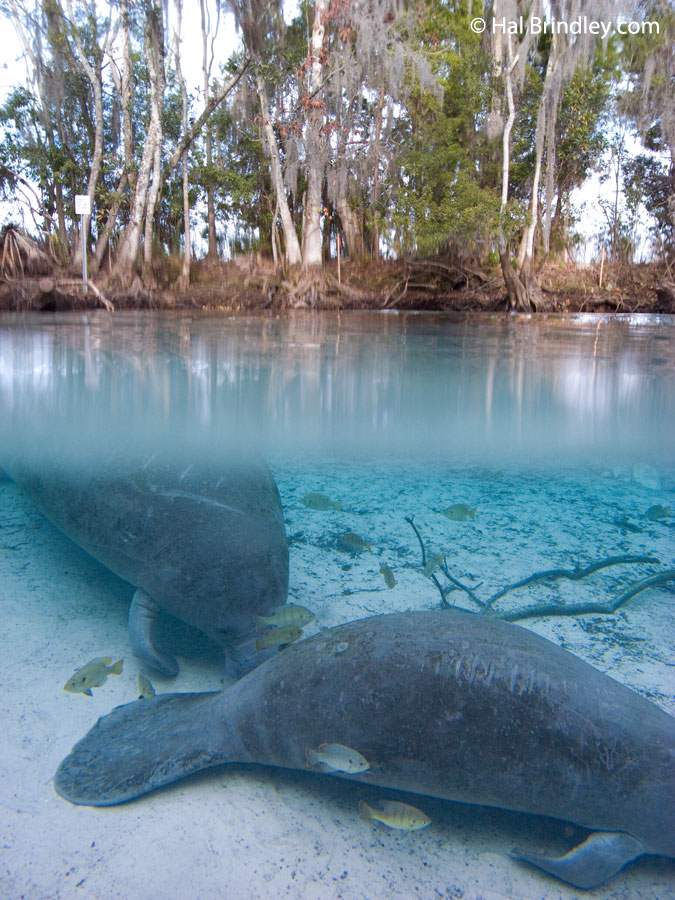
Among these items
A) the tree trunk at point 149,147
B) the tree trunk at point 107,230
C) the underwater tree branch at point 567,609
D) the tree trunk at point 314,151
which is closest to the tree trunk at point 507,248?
the tree trunk at point 314,151

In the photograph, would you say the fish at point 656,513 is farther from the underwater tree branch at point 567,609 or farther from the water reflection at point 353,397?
the water reflection at point 353,397

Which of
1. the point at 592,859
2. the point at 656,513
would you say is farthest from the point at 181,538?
the point at 656,513

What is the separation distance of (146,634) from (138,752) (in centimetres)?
50

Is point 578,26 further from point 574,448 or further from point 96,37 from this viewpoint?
point 574,448

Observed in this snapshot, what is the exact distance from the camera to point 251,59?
2194 centimetres

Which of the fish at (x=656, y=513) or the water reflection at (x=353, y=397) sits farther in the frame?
the water reflection at (x=353, y=397)

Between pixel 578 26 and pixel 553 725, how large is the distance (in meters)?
26.8

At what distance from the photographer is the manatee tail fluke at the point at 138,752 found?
149cm

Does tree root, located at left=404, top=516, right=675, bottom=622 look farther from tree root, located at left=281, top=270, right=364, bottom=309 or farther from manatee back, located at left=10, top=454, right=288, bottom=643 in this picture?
tree root, located at left=281, top=270, right=364, bottom=309

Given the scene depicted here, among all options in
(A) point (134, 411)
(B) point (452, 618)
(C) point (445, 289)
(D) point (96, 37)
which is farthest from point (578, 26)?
(B) point (452, 618)

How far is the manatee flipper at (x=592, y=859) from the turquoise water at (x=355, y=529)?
4 cm

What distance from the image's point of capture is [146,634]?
2057 mm

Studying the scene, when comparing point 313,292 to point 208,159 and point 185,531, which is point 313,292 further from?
point 185,531

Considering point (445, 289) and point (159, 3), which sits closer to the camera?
point (159, 3)
